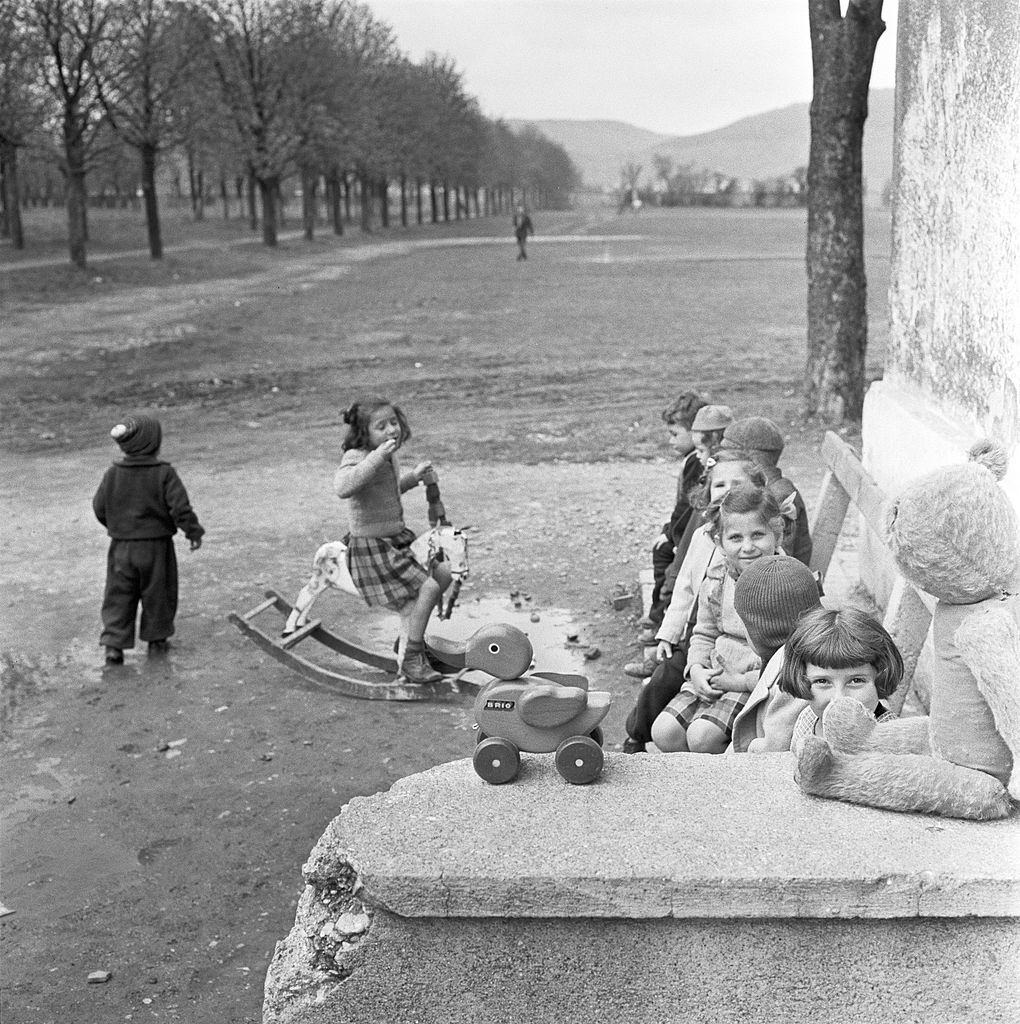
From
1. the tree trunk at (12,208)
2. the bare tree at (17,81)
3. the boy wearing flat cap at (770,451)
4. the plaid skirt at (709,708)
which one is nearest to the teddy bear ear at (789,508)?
the boy wearing flat cap at (770,451)

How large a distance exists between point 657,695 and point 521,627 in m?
2.60

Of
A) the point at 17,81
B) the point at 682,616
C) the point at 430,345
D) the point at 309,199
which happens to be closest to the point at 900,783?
the point at 682,616

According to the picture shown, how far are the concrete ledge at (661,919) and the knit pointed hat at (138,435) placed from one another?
13.7ft

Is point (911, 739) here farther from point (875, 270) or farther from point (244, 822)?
point (875, 270)

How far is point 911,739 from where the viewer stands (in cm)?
336

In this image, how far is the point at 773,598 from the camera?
13.3 feet

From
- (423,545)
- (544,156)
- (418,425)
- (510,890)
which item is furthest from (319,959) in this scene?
(544,156)

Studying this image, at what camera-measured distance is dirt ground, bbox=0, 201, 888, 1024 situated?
4.53 m

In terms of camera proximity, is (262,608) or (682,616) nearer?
(682,616)

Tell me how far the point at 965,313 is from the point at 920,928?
3511mm

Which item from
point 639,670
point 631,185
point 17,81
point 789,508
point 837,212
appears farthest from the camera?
point 631,185

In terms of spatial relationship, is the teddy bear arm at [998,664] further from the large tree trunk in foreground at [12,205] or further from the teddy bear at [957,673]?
the large tree trunk in foreground at [12,205]

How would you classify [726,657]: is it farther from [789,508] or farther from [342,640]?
[342,640]

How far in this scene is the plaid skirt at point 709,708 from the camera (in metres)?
4.43
